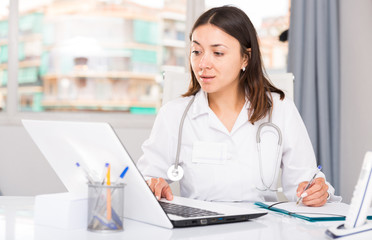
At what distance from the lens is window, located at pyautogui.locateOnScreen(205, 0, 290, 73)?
3258 millimetres

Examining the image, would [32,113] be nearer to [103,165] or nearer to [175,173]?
[175,173]

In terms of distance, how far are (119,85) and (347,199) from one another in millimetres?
1536

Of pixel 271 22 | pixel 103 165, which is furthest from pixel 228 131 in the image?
pixel 271 22

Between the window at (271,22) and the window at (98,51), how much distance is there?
0.41 metres

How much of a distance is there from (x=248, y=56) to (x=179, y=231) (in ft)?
3.37

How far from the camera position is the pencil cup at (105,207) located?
3.15ft

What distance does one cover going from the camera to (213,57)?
1.76m

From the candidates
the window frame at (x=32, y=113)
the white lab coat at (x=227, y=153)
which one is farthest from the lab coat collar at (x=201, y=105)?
the window frame at (x=32, y=113)

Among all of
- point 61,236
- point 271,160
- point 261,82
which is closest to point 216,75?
point 261,82

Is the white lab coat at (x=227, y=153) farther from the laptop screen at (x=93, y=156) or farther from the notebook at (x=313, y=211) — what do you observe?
the laptop screen at (x=93, y=156)

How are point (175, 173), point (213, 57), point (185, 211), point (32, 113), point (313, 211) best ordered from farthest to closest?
point (32, 113)
point (213, 57)
point (175, 173)
point (313, 211)
point (185, 211)

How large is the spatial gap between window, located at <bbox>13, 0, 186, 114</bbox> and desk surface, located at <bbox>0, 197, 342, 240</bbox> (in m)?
2.12

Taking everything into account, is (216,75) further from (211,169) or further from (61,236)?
(61,236)

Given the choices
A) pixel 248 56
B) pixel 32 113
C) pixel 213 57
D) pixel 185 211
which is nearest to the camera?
pixel 185 211
